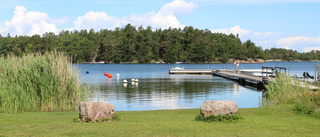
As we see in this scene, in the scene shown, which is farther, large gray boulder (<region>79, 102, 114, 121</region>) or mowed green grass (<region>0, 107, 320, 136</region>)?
large gray boulder (<region>79, 102, 114, 121</region>)

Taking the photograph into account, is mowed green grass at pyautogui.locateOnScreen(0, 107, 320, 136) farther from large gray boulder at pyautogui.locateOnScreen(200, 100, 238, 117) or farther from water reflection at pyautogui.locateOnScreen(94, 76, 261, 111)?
water reflection at pyautogui.locateOnScreen(94, 76, 261, 111)

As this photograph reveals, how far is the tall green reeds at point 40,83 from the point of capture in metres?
13.8

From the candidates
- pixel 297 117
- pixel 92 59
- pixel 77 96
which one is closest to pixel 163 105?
pixel 77 96

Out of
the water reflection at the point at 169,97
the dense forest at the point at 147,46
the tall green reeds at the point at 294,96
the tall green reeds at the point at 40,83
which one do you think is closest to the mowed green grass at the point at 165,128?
the tall green reeds at the point at 294,96

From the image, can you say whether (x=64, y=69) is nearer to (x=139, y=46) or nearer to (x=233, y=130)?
(x=233, y=130)

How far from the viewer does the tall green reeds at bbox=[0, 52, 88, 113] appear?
544 inches

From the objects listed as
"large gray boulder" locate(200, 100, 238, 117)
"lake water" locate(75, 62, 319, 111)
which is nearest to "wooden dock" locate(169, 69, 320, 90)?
"lake water" locate(75, 62, 319, 111)

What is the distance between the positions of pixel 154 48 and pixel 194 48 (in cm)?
1641

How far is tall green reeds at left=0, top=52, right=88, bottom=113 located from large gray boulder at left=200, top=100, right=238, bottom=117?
6.82 metres

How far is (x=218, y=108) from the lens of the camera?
10242mm

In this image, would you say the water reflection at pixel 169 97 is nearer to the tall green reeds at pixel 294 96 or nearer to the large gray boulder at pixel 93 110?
the tall green reeds at pixel 294 96

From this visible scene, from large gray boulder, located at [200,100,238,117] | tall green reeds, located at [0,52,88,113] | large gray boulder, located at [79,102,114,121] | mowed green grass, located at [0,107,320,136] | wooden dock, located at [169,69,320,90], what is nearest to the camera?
mowed green grass, located at [0,107,320,136]

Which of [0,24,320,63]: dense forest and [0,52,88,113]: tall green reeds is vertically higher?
[0,24,320,63]: dense forest

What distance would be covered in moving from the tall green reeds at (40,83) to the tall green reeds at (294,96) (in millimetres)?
8256
